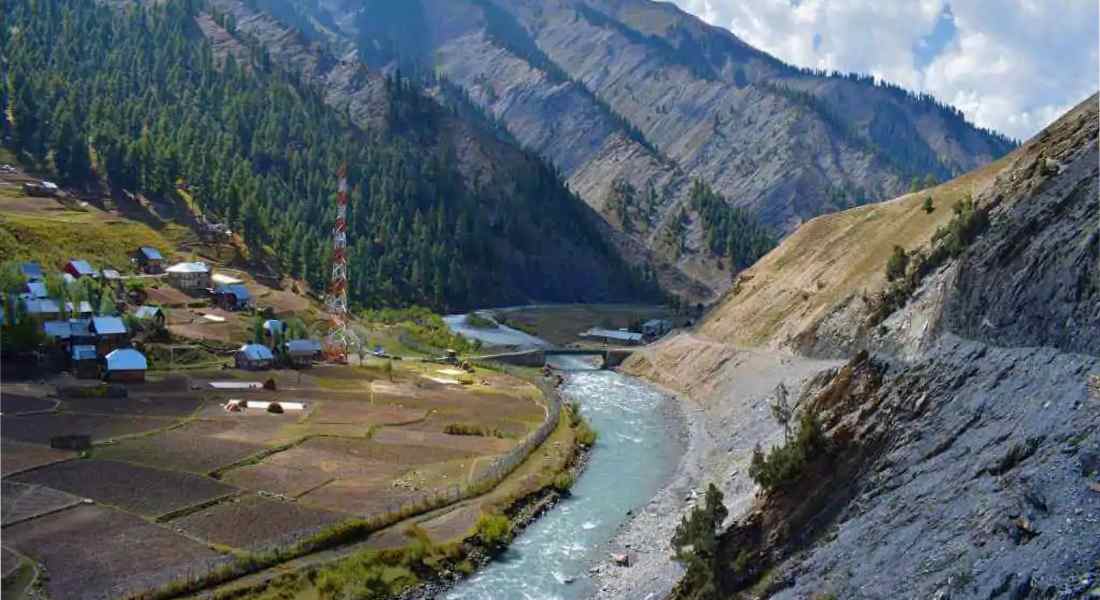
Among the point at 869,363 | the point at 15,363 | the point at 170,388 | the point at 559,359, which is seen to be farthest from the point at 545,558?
the point at 559,359

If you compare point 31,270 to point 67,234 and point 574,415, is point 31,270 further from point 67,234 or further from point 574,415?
point 574,415

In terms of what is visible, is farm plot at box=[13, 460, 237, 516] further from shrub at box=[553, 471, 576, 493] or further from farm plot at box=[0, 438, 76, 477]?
shrub at box=[553, 471, 576, 493]

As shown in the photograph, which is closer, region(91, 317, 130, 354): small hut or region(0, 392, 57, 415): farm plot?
region(0, 392, 57, 415): farm plot

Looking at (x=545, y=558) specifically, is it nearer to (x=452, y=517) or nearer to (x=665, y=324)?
(x=452, y=517)

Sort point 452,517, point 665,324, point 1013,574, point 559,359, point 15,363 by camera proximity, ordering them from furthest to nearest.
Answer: point 665,324, point 559,359, point 15,363, point 452,517, point 1013,574

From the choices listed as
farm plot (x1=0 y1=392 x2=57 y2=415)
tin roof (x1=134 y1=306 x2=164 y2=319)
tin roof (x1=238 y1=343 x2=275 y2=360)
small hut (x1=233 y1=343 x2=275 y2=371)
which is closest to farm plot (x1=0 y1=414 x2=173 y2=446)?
farm plot (x1=0 y1=392 x2=57 y2=415)
